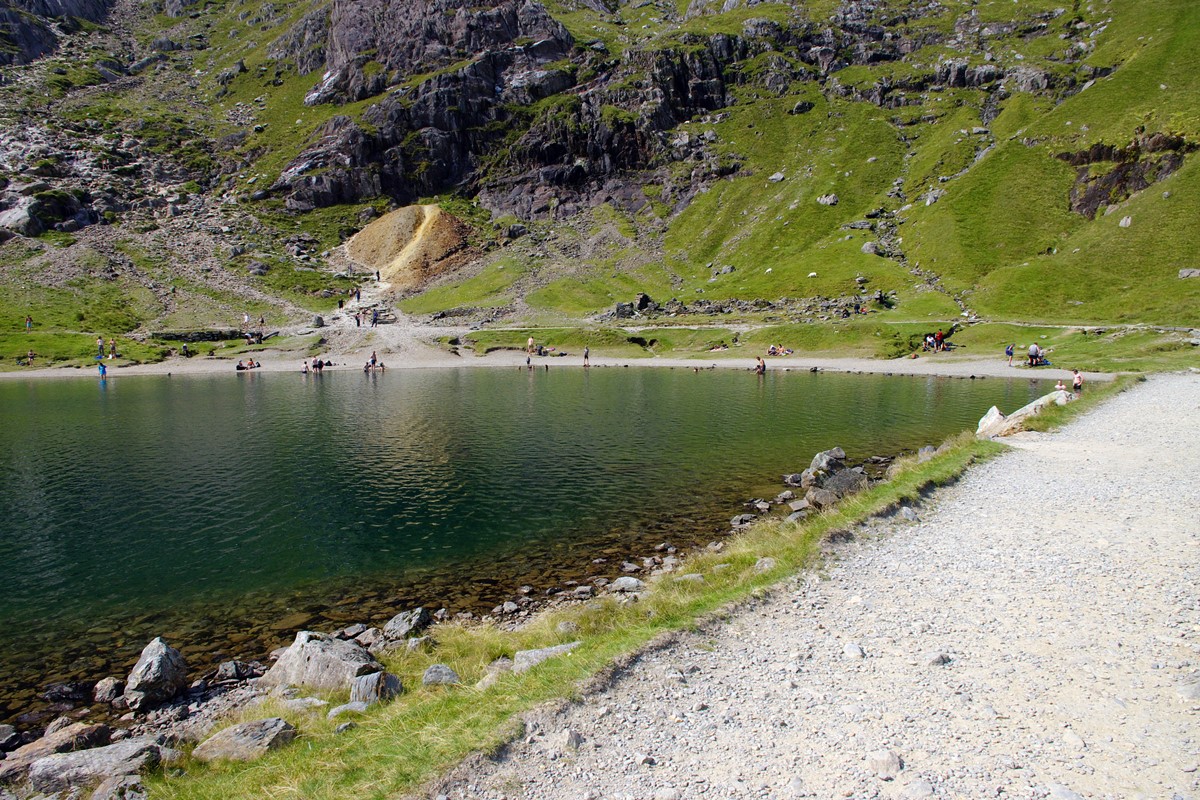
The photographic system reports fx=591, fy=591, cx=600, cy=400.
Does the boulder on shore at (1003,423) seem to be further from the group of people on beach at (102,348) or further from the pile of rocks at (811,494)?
the group of people on beach at (102,348)

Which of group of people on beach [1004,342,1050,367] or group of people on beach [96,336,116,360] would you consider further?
group of people on beach [96,336,116,360]

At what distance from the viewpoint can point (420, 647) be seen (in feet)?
57.0

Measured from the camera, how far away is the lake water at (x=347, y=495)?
2100 centimetres

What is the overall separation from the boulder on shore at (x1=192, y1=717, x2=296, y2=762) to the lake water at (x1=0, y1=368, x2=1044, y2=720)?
20.6ft

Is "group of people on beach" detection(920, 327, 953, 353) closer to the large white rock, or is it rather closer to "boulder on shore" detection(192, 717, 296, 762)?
the large white rock

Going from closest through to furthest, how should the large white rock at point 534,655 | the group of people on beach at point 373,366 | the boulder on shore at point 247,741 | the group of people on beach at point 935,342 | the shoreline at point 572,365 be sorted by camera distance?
the boulder on shore at point 247,741 < the large white rock at point 534,655 < the shoreline at point 572,365 < the group of people on beach at point 935,342 < the group of people on beach at point 373,366

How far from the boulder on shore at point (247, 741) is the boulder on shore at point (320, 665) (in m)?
2.48

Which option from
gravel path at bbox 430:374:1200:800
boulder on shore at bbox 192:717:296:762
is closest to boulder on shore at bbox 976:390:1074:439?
gravel path at bbox 430:374:1200:800

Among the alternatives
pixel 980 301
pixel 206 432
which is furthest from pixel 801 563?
pixel 980 301

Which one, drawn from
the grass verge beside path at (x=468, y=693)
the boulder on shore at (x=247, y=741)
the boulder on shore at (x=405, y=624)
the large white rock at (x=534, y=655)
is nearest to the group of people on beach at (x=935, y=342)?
the grass verge beside path at (x=468, y=693)

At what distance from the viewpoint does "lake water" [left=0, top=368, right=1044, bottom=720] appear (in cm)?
2100

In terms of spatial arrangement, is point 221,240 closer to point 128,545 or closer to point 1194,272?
point 128,545

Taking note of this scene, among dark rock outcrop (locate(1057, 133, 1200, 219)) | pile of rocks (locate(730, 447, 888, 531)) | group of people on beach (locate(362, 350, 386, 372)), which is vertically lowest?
pile of rocks (locate(730, 447, 888, 531))

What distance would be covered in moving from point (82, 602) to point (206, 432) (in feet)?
104
